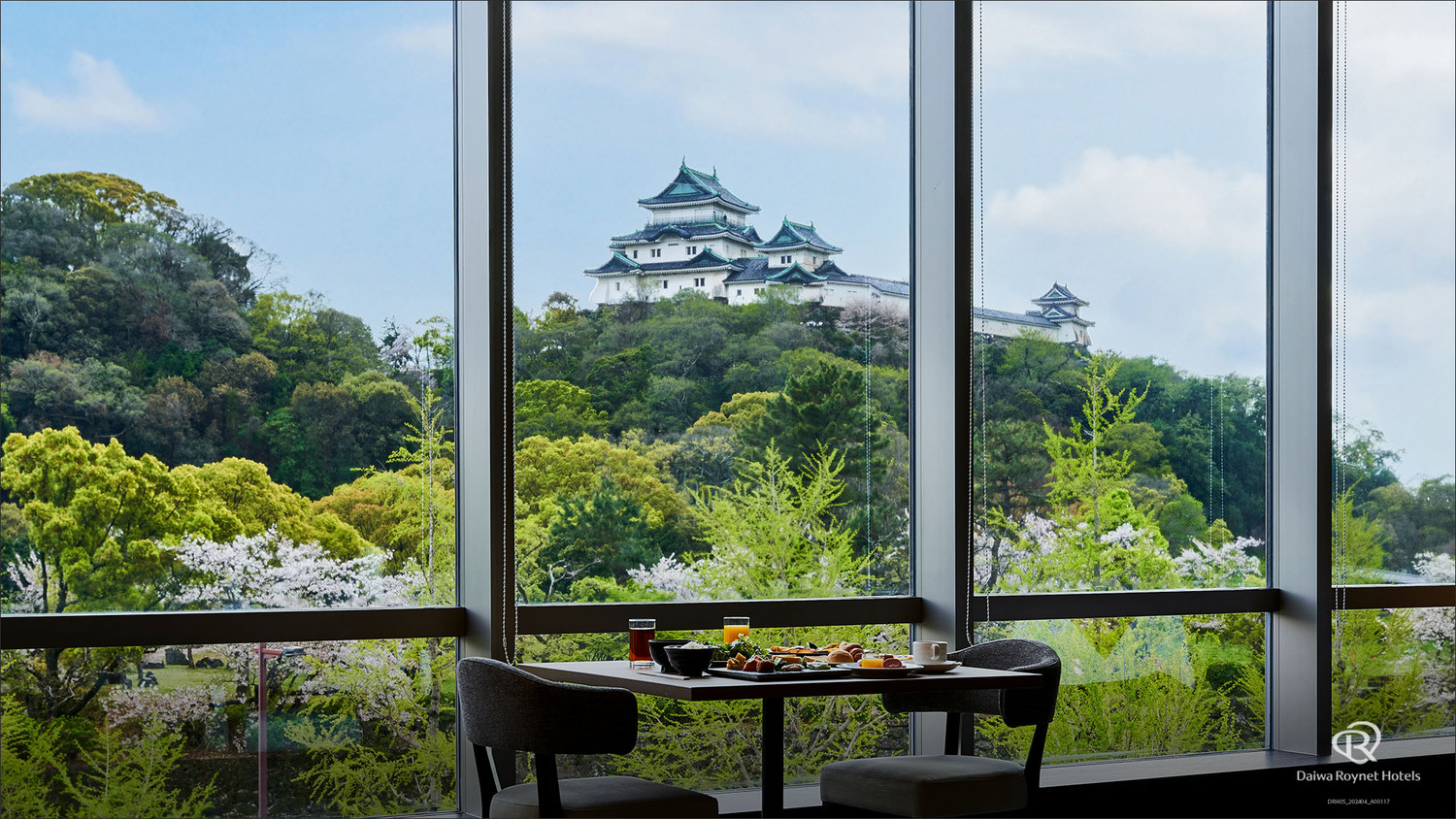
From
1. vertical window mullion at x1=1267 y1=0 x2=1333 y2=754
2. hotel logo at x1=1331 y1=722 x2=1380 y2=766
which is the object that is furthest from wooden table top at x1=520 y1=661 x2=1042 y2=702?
hotel logo at x1=1331 y1=722 x2=1380 y2=766

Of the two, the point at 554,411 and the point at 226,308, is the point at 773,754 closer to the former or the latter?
the point at 554,411

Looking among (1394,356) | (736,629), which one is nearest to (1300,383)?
(1394,356)

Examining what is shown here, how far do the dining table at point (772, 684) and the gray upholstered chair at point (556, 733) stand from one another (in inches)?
4.0

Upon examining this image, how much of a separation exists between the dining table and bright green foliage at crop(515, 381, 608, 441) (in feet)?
2.78

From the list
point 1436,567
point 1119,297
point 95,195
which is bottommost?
point 1436,567

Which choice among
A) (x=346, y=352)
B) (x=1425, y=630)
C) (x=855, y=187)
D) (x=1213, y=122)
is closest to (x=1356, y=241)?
(x=1213, y=122)

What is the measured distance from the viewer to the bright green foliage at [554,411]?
3.82m

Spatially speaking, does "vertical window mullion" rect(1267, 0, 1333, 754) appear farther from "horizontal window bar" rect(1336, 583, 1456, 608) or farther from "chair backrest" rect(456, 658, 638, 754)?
"chair backrest" rect(456, 658, 638, 754)

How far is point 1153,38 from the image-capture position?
187 inches

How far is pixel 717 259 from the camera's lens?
162 inches

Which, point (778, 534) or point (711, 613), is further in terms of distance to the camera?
point (778, 534)

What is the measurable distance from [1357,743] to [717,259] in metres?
3.01

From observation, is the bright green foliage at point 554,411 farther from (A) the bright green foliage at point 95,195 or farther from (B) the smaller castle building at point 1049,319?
(B) the smaller castle building at point 1049,319

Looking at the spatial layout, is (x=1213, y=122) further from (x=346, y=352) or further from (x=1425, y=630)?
(x=346, y=352)
